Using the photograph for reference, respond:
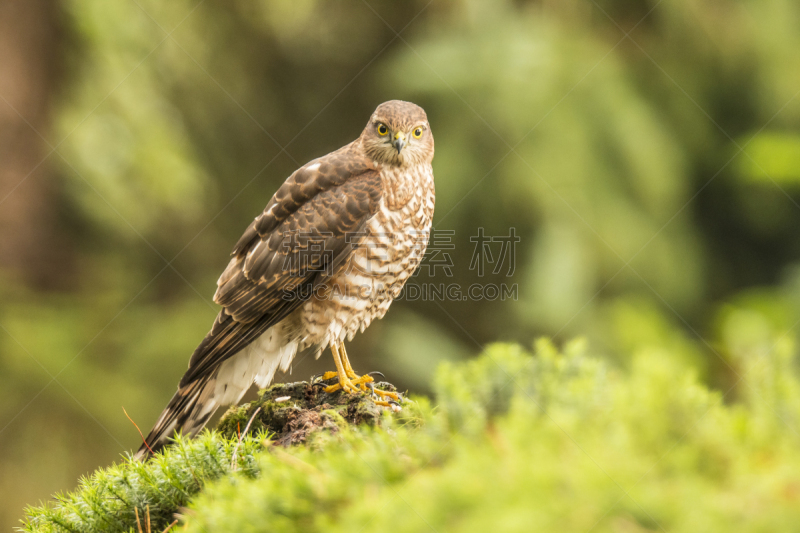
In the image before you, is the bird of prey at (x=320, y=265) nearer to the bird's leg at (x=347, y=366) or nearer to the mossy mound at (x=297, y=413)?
the bird's leg at (x=347, y=366)

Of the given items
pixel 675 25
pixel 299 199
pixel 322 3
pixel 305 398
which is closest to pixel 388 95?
pixel 322 3

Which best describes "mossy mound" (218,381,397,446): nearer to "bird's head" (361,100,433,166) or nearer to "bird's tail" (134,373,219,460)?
"bird's tail" (134,373,219,460)

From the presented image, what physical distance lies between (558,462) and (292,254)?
2851mm

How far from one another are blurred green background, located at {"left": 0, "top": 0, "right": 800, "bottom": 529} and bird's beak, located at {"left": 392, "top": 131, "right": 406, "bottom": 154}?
1.75m

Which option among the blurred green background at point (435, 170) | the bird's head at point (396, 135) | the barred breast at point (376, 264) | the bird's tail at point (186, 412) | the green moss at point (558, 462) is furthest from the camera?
the blurred green background at point (435, 170)

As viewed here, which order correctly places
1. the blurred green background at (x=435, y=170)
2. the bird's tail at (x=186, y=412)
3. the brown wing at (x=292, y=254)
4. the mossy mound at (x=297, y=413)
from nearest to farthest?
the mossy mound at (x=297, y=413), the bird's tail at (x=186, y=412), the brown wing at (x=292, y=254), the blurred green background at (x=435, y=170)

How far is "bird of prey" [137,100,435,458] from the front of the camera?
12.0 feet

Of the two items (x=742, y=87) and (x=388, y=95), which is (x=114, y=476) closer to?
(x=388, y=95)

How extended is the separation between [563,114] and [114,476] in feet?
14.7

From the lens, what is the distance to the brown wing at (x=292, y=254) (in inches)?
144

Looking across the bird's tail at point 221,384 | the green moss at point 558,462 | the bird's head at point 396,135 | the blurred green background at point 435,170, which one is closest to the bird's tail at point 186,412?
the bird's tail at point 221,384

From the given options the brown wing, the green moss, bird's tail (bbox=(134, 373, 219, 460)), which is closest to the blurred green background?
the brown wing

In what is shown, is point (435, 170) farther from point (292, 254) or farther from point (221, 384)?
point (221, 384)

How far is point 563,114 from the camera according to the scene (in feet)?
17.9
